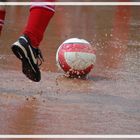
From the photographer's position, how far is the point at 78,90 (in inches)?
292

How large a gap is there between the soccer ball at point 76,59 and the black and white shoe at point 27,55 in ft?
4.36

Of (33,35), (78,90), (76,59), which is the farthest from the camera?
(76,59)

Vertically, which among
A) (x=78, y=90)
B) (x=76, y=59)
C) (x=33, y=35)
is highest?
(x=33, y=35)

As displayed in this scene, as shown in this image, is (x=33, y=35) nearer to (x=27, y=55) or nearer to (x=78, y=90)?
(x=27, y=55)

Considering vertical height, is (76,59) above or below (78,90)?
above

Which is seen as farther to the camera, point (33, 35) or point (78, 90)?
point (78, 90)

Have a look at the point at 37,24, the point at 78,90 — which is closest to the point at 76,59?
the point at 78,90

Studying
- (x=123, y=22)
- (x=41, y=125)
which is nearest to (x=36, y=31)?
(x=41, y=125)

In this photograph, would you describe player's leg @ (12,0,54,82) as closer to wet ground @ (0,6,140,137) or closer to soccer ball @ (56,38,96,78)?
wet ground @ (0,6,140,137)

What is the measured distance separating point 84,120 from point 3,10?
1.34 metres

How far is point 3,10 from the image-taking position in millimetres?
6891

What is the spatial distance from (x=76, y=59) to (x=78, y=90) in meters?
0.70

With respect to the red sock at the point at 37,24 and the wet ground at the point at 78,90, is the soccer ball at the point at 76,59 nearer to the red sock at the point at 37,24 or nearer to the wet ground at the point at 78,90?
the wet ground at the point at 78,90

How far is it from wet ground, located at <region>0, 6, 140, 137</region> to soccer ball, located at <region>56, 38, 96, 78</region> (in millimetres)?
106
